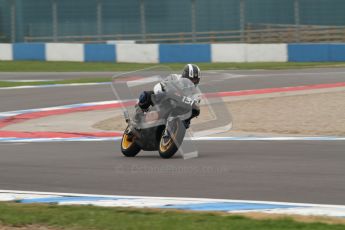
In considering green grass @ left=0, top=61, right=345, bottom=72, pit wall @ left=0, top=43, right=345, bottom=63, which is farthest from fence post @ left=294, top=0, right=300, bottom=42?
green grass @ left=0, top=61, right=345, bottom=72

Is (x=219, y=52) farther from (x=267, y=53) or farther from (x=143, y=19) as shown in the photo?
(x=143, y=19)

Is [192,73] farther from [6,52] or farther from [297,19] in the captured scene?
[6,52]

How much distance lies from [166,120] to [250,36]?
2135 cm

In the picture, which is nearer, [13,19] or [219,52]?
[219,52]

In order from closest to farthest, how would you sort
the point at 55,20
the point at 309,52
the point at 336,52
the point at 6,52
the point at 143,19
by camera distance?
the point at 336,52, the point at 309,52, the point at 143,19, the point at 55,20, the point at 6,52

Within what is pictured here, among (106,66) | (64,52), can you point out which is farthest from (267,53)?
(64,52)

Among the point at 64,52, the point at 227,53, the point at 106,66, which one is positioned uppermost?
the point at 64,52

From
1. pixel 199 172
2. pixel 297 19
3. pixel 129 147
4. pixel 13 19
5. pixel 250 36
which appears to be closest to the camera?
pixel 199 172

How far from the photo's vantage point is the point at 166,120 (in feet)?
31.7

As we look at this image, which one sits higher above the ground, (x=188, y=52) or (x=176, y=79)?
(x=176, y=79)

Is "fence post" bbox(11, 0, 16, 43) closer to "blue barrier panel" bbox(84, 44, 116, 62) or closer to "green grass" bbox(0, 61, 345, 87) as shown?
"green grass" bbox(0, 61, 345, 87)

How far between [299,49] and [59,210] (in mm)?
24464

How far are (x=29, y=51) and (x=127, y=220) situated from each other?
27.6 m

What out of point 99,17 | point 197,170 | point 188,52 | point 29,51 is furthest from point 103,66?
point 197,170
